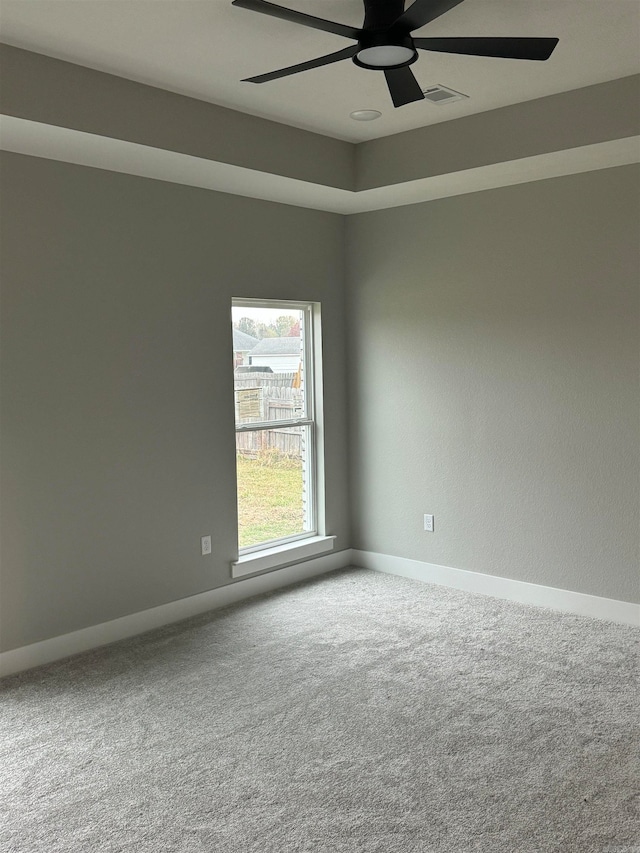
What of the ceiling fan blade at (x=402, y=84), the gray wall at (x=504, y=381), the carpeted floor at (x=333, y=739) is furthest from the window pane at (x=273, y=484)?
the ceiling fan blade at (x=402, y=84)

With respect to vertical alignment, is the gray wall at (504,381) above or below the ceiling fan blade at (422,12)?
below

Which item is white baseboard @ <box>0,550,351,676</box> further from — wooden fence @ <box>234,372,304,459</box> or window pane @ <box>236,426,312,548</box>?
wooden fence @ <box>234,372,304,459</box>

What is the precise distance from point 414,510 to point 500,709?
6.59 feet

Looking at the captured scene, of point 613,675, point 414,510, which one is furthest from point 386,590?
point 613,675

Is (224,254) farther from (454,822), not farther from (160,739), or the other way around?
(454,822)

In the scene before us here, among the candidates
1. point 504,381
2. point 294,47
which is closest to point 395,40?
point 294,47

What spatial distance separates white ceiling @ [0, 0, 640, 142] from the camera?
2838mm

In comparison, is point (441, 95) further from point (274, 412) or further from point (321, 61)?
point (274, 412)

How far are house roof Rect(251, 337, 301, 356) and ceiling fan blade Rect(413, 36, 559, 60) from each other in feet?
8.43

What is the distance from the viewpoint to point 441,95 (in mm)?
3740

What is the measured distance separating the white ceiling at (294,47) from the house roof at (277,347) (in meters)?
1.48

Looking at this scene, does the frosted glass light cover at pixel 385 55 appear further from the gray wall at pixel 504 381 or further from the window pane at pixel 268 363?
the window pane at pixel 268 363

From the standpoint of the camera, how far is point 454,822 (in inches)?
97.0

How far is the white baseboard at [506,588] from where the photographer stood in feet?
13.9
